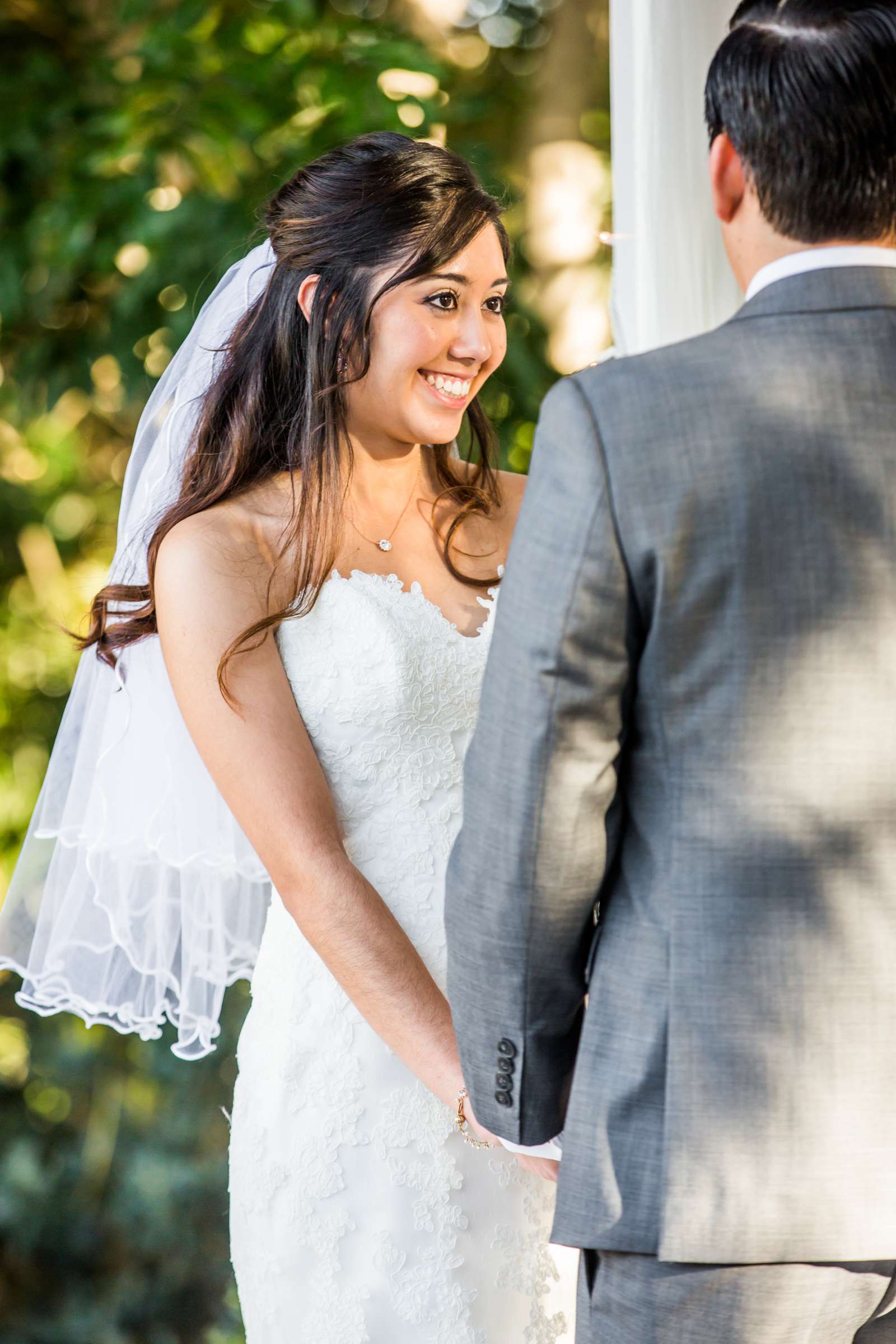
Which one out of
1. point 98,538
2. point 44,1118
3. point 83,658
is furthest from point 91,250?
point 44,1118

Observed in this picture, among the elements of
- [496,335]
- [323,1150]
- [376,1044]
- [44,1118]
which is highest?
[496,335]

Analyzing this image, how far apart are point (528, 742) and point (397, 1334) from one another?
1.01m

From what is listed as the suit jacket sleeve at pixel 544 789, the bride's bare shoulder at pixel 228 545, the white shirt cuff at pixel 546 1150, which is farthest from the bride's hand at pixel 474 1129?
the bride's bare shoulder at pixel 228 545

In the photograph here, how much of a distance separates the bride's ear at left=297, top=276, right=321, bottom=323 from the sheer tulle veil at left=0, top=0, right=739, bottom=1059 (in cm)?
15

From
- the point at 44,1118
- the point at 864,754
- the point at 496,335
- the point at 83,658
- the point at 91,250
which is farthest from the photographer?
the point at 44,1118

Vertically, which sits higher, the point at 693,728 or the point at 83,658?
the point at 693,728

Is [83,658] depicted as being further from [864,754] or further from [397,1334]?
[864,754]

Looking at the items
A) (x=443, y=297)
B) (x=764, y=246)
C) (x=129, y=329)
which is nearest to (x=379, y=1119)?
(x=443, y=297)

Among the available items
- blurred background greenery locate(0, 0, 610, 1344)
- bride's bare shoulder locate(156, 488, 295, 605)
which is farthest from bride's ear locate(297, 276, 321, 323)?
blurred background greenery locate(0, 0, 610, 1344)

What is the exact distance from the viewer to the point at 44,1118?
3.56 m

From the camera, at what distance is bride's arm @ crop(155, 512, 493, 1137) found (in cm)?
165

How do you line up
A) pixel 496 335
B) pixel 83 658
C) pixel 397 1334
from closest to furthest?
pixel 397 1334 < pixel 496 335 < pixel 83 658

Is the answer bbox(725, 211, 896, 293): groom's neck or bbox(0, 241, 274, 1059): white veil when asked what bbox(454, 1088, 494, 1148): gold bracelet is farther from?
bbox(725, 211, 896, 293): groom's neck

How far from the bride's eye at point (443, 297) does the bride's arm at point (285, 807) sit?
0.43 meters
